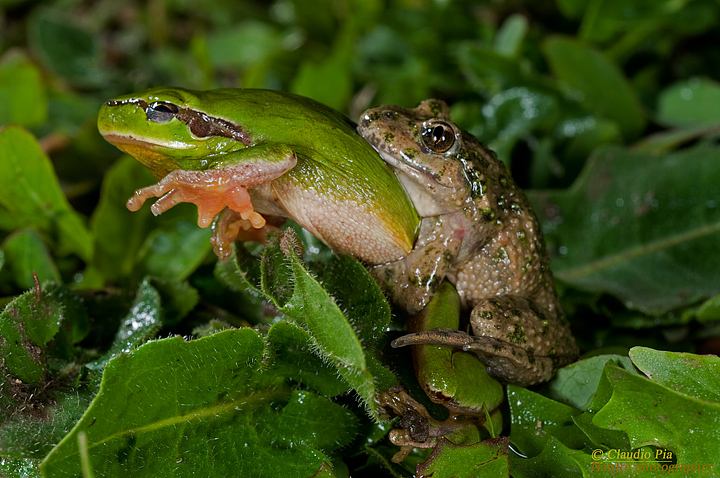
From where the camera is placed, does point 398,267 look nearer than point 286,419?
No

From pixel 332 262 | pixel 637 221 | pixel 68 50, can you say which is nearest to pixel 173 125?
pixel 332 262

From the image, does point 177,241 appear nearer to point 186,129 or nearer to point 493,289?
point 186,129

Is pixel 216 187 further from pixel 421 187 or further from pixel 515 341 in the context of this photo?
pixel 515 341

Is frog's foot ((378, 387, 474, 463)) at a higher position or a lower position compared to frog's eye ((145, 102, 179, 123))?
lower

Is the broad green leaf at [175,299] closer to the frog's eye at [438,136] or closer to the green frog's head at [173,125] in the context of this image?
the green frog's head at [173,125]

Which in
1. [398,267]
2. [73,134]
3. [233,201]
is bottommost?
[73,134]

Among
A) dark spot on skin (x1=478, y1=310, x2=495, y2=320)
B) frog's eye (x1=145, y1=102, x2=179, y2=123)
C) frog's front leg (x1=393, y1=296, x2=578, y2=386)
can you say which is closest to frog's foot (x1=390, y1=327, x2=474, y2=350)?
frog's front leg (x1=393, y1=296, x2=578, y2=386)

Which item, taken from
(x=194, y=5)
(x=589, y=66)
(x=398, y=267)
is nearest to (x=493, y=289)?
(x=398, y=267)

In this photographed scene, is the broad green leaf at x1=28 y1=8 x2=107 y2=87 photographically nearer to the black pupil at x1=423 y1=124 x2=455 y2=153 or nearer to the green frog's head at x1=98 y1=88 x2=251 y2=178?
the green frog's head at x1=98 y1=88 x2=251 y2=178
